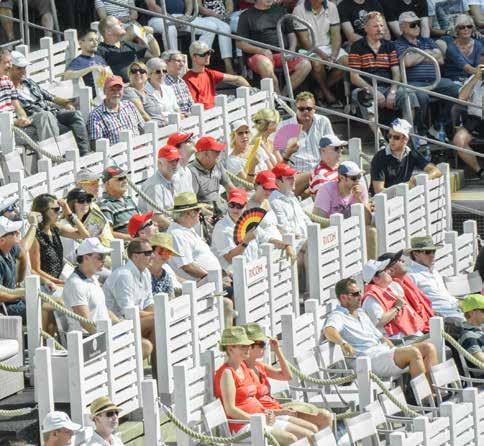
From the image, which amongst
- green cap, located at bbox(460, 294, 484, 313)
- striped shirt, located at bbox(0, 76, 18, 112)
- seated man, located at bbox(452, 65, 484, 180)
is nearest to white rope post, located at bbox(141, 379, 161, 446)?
green cap, located at bbox(460, 294, 484, 313)

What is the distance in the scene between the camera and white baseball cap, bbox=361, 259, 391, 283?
1934 centimetres

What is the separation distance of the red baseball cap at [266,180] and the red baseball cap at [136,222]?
59.1 inches

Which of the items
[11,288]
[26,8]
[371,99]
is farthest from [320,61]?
[11,288]

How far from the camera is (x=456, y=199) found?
23.0 metres

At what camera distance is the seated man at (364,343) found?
18422 mm

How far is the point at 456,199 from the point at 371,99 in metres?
1.51

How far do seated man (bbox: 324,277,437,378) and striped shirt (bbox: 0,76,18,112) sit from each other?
3.97 m

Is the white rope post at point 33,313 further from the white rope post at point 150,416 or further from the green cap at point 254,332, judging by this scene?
the green cap at point 254,332

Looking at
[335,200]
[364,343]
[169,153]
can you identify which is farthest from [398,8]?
[364,343]

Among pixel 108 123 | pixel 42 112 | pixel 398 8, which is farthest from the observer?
pixel 398 8

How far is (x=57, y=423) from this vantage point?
15008 mm

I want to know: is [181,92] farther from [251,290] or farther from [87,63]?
[251,290]

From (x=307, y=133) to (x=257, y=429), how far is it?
663 centimetres

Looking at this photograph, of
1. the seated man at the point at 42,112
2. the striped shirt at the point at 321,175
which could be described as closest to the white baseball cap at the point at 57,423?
the seated man at the point at 42,112
